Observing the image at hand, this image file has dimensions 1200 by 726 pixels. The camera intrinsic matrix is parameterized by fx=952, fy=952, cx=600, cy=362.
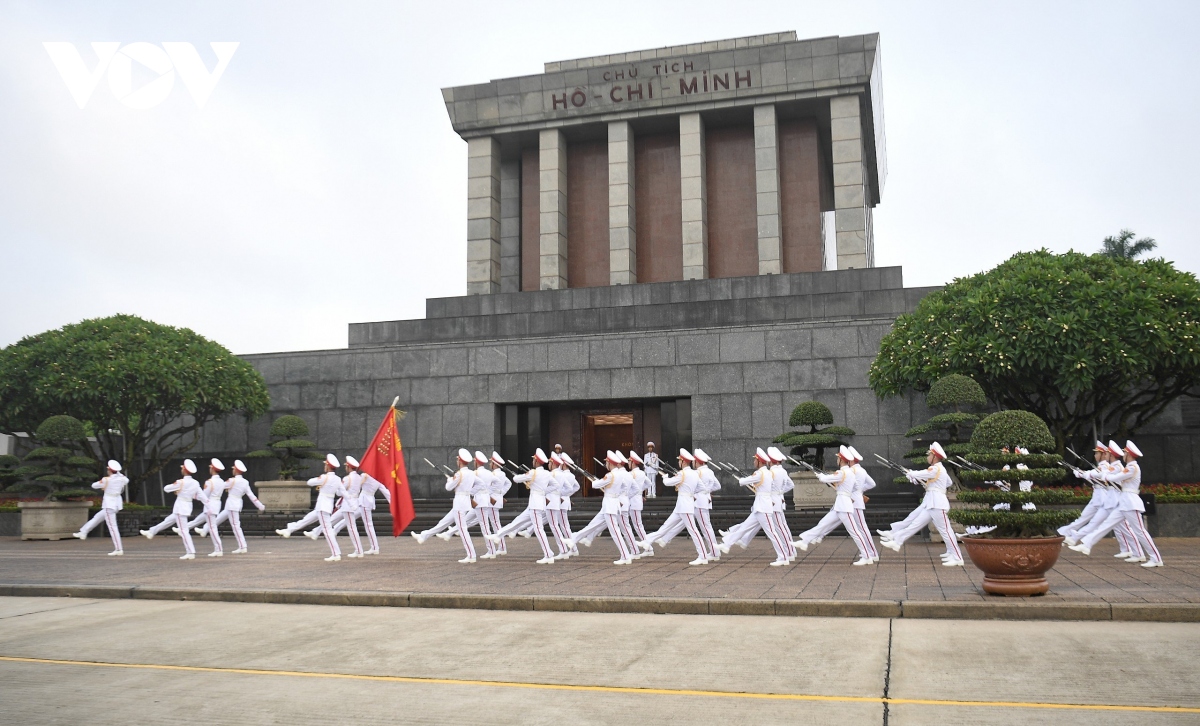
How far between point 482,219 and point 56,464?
15732 mm

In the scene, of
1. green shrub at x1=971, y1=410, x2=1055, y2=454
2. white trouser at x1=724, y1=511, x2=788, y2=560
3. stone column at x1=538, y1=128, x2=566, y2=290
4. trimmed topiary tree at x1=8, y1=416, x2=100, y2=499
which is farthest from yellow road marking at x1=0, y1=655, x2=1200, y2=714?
stone column at x1=538, y1=128, x2=566, y2=290

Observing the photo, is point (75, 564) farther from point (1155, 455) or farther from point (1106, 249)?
point (1106, 249)

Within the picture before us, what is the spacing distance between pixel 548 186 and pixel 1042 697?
28213 mm

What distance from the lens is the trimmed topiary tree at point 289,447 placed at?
2409cm

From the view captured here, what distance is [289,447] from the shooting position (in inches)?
945

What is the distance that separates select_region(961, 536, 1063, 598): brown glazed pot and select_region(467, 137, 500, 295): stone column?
24609mm

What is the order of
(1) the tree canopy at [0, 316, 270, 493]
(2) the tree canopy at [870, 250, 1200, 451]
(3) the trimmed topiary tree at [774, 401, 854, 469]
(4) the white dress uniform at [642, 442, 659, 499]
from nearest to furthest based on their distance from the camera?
(2) the tree canopy at [870, 250, 1200, 451]
(3) the trimmed topiary tree at [774, 401, 854, 469]
(1) the tree canopy at [0, 316, 270, 493]
(4) the white dress uniform at [642, 442, 659, 499]

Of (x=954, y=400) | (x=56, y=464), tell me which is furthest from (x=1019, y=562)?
(x=56, y=464)

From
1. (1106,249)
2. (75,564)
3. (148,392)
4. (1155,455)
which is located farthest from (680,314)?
(1106,249)

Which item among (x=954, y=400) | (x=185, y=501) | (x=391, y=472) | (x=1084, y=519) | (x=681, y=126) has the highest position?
(x=681, y=126)

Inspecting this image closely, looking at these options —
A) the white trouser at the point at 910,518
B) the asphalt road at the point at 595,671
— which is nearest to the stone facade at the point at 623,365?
the white trouser at the point at 910,518

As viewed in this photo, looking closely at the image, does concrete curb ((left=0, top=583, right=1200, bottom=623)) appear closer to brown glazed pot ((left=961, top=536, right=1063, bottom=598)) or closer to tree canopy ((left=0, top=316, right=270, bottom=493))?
brown glazed pot ((left=961, top=536, right=1063, bottom=598))

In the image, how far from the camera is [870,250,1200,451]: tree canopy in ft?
58.4

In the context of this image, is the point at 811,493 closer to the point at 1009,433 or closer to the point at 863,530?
the point at 863,530
